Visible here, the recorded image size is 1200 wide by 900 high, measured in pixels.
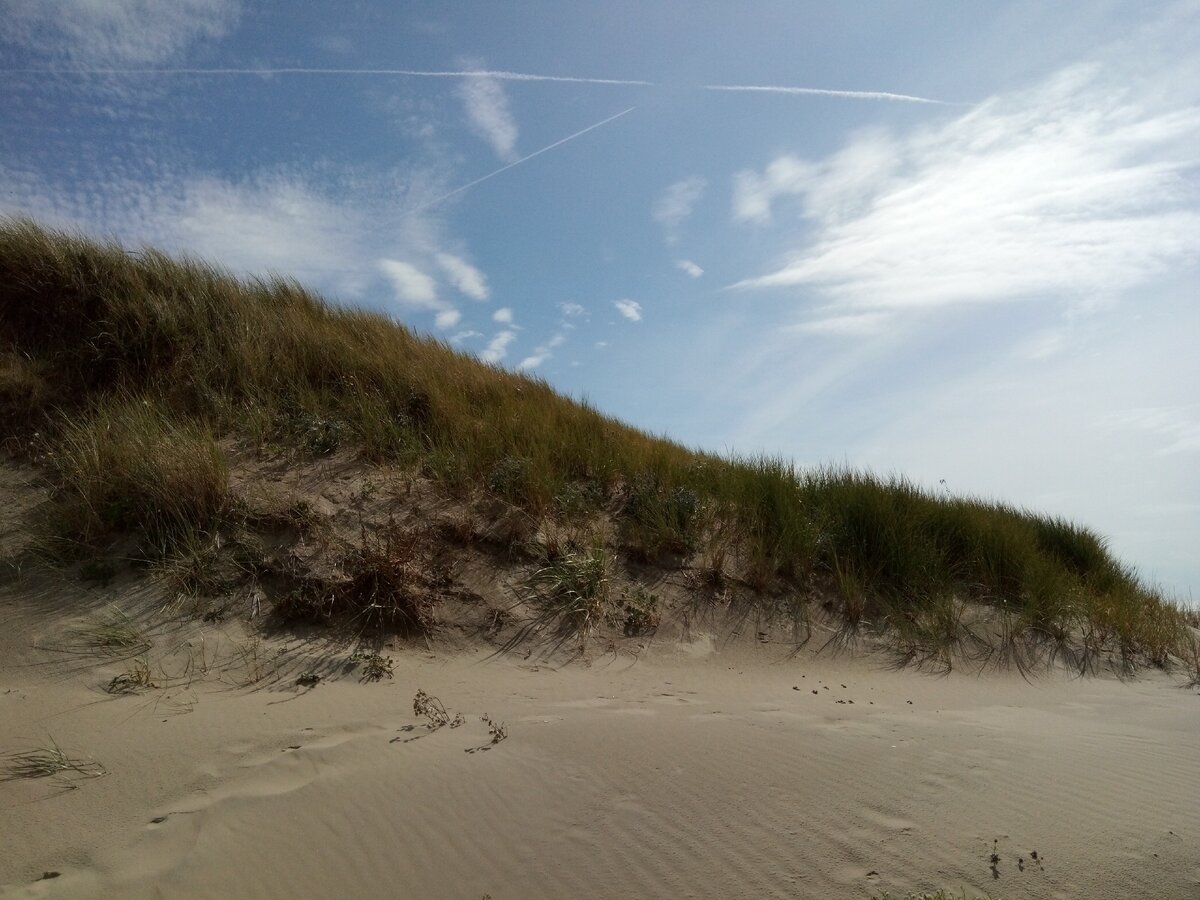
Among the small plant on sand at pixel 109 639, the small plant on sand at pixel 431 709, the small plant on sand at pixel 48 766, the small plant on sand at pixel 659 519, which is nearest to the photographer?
the small plant on sand at pixel 48 766

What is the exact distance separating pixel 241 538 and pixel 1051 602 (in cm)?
782

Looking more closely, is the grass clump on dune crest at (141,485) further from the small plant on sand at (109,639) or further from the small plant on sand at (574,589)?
the small plant on sand at (574,589)

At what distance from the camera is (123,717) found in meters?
4.14

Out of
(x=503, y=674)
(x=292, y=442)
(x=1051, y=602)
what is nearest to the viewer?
Result: (x=503, y=674)

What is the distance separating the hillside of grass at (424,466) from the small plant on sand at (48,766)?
2344 mm

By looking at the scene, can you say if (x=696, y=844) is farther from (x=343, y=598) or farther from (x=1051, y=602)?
(x=1051, y=602)

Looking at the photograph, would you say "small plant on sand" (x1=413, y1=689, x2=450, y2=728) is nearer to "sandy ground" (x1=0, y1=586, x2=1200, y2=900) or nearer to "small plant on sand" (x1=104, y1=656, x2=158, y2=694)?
"sandy ground" (x1=0, y1=586, x2=1200, y2=900)

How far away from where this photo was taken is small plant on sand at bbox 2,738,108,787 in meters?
3.42

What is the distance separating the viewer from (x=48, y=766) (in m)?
3.47

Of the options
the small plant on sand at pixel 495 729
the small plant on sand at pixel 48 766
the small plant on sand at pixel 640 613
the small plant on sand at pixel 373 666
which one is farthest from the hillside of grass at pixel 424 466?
the small plant on sand at pixel 48 766

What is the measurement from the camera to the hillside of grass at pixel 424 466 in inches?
244

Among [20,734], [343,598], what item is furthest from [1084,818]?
[20,734]

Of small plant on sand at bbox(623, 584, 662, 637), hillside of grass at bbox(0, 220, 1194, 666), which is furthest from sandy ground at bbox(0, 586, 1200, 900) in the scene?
hillside of grass at bbox(0, 220, 1194, 666)

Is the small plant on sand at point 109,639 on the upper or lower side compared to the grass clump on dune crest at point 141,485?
lower
